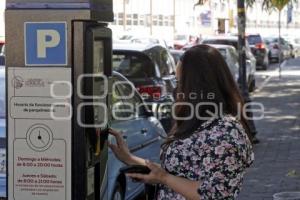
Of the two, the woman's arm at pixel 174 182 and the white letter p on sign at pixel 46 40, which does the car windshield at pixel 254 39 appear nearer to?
the white letter p on sign at pixel 46 40

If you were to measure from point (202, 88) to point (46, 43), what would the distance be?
94 cm

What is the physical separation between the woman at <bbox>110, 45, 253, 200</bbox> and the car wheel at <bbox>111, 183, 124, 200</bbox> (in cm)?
274

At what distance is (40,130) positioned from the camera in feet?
13.0

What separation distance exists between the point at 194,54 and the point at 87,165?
919 millimetres

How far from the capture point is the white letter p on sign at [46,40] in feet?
12.8

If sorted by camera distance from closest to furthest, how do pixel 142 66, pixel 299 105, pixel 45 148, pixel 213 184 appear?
1. pixel 213 184
2. pixel 45 148
3. pixel 142 66
4. pixel 299 105

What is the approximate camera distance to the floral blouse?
3389mm

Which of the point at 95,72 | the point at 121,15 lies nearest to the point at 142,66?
the point at 95,72

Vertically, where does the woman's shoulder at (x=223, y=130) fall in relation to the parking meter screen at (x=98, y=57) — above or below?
below

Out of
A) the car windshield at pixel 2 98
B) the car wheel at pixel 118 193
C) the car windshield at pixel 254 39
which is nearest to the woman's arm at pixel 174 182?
the car wheel at pixel 118 193

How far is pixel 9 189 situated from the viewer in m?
4.05

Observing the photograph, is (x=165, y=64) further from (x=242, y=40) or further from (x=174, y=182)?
(x=174, y=182)

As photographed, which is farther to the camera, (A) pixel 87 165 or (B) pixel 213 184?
→ (A) pixel 87 165

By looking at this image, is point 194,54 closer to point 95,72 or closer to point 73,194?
point 95,72
